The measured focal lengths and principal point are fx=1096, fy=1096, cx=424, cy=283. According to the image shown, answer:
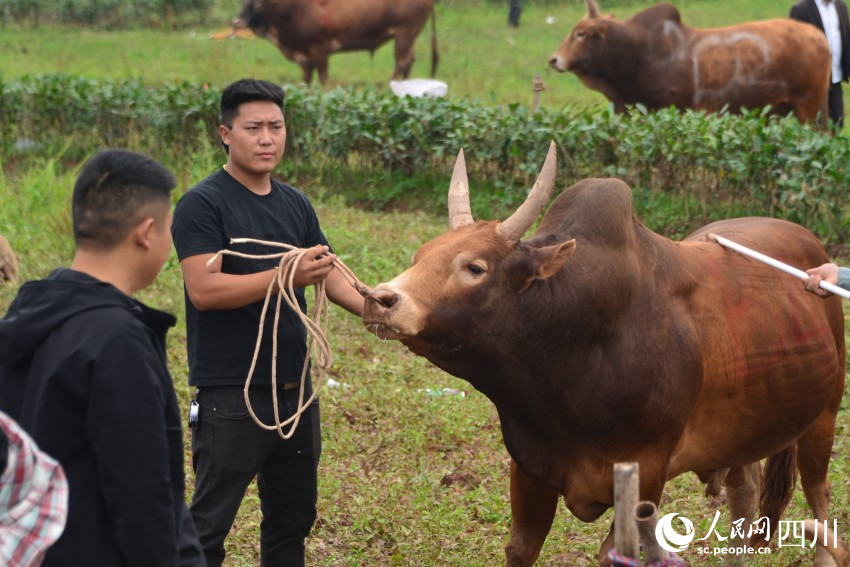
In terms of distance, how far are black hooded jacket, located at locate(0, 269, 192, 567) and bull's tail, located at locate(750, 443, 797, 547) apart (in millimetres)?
3244

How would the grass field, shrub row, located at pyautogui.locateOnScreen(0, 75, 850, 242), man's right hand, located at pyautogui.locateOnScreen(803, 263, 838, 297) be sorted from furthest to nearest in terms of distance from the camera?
shrub row, located at pyautogui.locateOnScreen(0, 75, 850, 242), the grass field, man's right hand, located at pyautogui.locateOnScreen(803, 263, 838, 297)

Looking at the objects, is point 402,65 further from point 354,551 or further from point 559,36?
point 354,551

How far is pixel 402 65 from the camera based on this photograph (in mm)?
15781

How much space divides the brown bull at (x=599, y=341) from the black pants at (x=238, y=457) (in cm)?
55

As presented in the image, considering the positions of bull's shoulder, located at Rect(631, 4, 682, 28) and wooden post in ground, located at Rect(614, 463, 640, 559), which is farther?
bull's shoulder, located at Rect(631, 4, 682, 28)

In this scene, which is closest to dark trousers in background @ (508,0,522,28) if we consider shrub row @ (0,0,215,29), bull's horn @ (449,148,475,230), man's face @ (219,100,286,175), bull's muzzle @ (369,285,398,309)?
shrub row @ (0,0,215,29)

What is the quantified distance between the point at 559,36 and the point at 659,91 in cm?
976

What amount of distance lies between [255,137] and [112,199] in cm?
113

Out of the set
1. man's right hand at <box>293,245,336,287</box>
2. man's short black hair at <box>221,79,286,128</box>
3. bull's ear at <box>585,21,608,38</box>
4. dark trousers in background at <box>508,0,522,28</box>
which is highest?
dark trousers in background at <box>508,0,522,28</box>

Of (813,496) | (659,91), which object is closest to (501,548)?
(813,496)

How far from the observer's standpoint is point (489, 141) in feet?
33.6

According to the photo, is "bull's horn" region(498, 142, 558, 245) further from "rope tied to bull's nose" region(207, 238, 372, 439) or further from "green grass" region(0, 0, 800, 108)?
"green grass" region(0, 0, 800, 108)

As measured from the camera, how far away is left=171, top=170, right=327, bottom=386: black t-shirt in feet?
11.7

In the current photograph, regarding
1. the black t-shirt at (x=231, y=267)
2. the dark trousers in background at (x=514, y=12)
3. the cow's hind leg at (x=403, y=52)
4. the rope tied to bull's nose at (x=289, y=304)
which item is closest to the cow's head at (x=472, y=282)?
the rope tied to bull's nose at (x=289, y=304)
